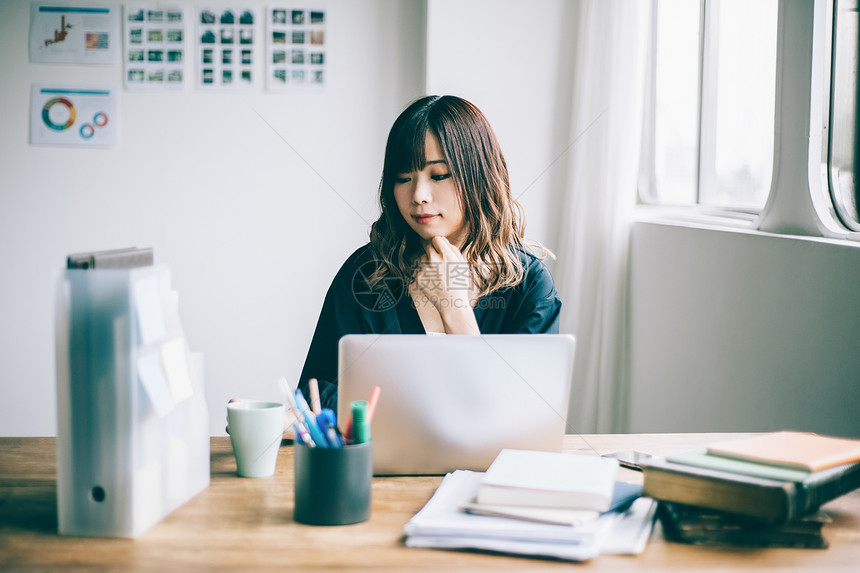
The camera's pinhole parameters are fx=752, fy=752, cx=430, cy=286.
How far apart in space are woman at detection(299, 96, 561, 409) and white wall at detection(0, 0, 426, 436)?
133 cm

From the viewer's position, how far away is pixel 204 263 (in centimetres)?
310

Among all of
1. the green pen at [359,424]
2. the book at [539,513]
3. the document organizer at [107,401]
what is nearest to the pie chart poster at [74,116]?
the document organizer at [107,401]

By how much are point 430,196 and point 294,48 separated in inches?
65.1

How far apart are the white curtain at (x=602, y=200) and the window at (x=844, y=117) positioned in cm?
97

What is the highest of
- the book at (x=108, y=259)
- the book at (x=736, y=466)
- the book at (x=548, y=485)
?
the book at (x=108, y=259)

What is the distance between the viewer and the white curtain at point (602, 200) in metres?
2.65

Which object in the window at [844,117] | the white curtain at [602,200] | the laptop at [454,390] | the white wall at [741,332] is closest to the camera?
the laptop at [454,390]

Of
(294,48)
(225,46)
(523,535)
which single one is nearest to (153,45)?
(225,46)

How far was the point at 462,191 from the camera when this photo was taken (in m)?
1.74

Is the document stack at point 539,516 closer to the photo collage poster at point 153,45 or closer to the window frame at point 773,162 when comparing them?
the window frame at point 773,162

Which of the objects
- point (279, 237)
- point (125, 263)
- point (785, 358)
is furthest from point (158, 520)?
point (279, 237)

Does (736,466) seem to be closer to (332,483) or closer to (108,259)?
(332,483)

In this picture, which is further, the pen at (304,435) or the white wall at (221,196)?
the white wall at (221,196)

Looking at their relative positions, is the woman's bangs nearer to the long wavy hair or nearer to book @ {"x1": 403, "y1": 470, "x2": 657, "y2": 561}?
the long wavy hair
